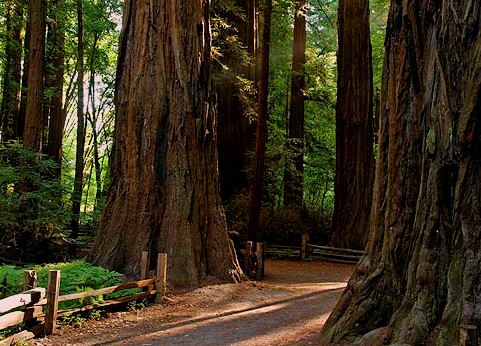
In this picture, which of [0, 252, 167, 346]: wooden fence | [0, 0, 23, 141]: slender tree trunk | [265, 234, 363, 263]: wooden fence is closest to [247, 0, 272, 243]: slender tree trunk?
[265, 234, 363, 263]: wooden fence

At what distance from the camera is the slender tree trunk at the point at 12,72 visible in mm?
18922

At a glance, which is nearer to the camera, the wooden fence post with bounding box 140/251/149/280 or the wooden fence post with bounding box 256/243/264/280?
the wooden fence post with bounding box 140/251/149/280

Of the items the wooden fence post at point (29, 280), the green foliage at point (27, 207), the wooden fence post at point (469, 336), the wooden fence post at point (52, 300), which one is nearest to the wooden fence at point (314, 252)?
the green foliage at point (27, 207)

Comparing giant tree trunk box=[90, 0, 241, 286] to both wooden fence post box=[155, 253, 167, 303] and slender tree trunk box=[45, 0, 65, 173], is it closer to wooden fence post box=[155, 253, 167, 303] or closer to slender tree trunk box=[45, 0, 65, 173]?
wooden fence post box=[155, 253, 167, 303]

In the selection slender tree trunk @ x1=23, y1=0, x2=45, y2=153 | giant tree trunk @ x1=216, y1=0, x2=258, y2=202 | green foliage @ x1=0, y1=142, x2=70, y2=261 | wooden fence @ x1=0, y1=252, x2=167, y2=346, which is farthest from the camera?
giant tree trunk @ x1=216, y1=0, x2=258, y2=202

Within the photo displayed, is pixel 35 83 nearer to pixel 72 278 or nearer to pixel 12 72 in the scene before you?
pixel 72 278

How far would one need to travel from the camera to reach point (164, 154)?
36.8 ft

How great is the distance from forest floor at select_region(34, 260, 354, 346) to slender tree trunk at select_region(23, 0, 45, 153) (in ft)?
22.8

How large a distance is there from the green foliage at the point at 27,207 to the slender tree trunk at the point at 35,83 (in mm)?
641

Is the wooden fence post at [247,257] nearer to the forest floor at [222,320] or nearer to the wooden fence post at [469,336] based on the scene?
the forest floor at [222,320]

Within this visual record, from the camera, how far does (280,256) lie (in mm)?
18953

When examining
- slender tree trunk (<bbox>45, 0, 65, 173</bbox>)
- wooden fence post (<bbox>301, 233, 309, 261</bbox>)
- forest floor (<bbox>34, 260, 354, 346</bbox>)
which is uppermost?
slender tree trunk (<bbox>45, 0, 65, 173</bbox>)

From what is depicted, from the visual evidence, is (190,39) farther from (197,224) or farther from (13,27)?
(13,27)

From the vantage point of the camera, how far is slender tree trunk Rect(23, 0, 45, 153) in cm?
1389
